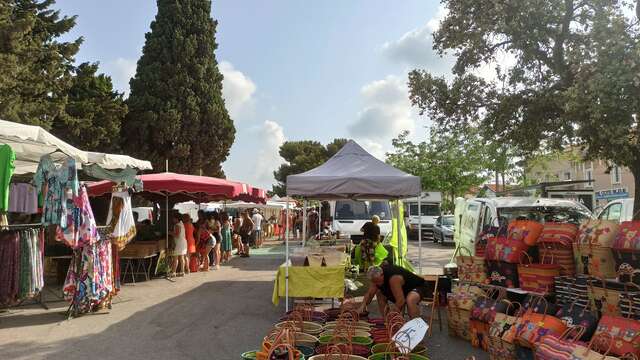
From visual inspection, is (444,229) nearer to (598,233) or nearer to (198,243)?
(198,243)

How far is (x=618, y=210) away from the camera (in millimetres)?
9812

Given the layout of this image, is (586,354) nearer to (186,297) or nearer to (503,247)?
(503,247)

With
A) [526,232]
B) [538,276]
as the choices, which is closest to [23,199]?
[526,232]

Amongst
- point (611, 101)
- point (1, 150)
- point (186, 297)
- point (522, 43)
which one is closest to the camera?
point (1, 150)

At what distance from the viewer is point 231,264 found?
16.0 meters

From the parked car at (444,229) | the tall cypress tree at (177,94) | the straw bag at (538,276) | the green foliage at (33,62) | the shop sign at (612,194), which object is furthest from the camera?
the shop sign at (612,194)

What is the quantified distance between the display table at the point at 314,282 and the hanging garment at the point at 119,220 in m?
2.97

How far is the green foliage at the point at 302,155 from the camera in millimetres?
58719

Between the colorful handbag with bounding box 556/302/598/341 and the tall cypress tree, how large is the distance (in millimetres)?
23363

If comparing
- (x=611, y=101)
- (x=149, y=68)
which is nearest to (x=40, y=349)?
(x=611, y=101)

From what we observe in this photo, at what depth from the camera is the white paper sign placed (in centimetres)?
468

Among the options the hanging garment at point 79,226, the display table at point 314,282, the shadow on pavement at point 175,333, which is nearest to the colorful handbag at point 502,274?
the display table at point 314,282

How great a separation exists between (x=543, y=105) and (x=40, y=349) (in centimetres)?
1048

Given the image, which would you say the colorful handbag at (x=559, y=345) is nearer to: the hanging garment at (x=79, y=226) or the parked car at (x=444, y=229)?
the hanging garment at (x=79, y=226)
